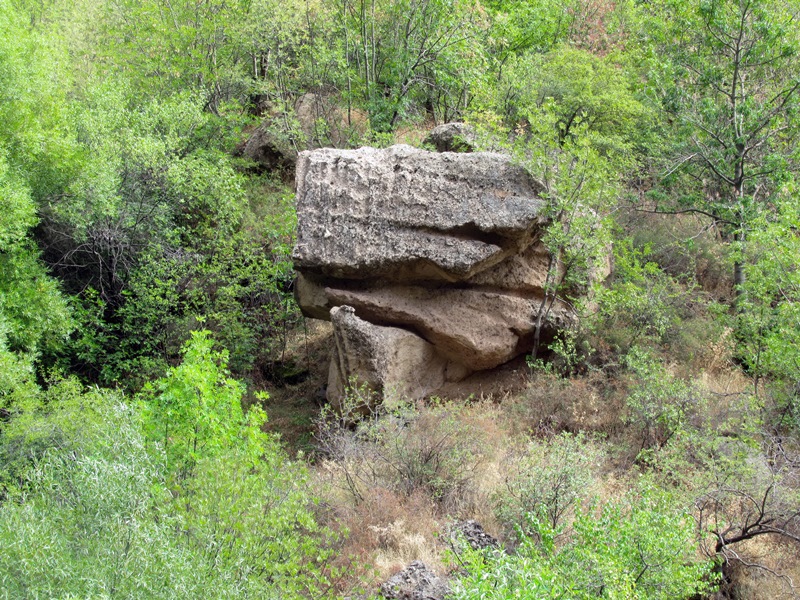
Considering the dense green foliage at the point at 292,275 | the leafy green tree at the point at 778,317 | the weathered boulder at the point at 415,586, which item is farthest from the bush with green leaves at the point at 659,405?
the weathered boulder at the point at 415,586

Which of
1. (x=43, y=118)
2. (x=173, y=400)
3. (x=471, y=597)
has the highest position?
(x=43, y=118)

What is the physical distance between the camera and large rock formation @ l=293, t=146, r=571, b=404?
13266 millimetres

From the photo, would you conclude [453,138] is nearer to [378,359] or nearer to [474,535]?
[378,359]

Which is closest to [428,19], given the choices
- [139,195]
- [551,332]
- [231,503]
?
[139,195]

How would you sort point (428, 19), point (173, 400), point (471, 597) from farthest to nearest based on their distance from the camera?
point (428, 19) → point (173, 400) → point (471, 597)

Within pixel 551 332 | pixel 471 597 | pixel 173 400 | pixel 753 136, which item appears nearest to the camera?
pixel 471 597

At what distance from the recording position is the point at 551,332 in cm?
1407

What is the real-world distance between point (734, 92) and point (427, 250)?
6.85m

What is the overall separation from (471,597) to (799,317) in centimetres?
704

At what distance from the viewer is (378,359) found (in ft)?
43.0

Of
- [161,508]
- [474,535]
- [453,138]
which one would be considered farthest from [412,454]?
[453,138]

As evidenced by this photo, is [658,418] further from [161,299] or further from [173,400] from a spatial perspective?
[161,299]

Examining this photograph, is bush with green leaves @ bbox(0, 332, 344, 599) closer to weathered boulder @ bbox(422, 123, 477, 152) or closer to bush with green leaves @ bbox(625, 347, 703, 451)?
bush with green leaves @ bbox(625, 347, 703, 451)

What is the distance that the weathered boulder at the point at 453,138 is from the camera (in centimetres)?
1597
